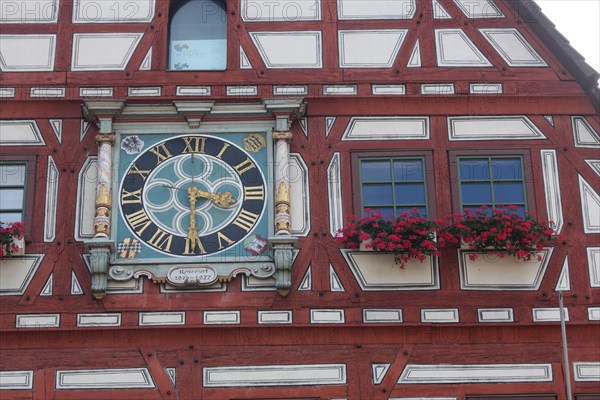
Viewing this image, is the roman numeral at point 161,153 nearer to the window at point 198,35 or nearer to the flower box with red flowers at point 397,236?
the window at point 198,35

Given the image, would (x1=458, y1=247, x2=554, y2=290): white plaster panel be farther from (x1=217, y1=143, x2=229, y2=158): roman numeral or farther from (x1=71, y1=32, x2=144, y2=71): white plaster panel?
(x1=71, y1=32, x2=144, y2=71): white plaster panel

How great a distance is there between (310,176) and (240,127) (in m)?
1.11

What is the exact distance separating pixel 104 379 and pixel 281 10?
213 inches

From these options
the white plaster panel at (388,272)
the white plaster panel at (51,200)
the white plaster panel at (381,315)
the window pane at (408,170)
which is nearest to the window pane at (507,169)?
the window pane at (408,170)

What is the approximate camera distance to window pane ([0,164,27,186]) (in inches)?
624

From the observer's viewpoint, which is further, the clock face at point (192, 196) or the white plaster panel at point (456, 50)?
the white plaster panel at point (456, 50)

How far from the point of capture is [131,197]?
15.8 meters

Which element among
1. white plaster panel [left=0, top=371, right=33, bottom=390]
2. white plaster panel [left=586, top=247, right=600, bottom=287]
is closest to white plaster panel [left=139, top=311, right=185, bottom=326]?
white plaster panel [left=0, top=371, right=33, bottom=390]

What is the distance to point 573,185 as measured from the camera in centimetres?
1596

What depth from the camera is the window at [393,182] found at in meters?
15.8

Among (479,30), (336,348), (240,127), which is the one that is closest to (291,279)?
(336,348)

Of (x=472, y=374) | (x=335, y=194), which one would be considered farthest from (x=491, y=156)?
(x=472, y=374)

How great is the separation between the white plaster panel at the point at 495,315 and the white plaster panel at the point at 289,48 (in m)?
3.86

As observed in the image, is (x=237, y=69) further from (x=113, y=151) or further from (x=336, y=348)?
(x=336, y=348)
